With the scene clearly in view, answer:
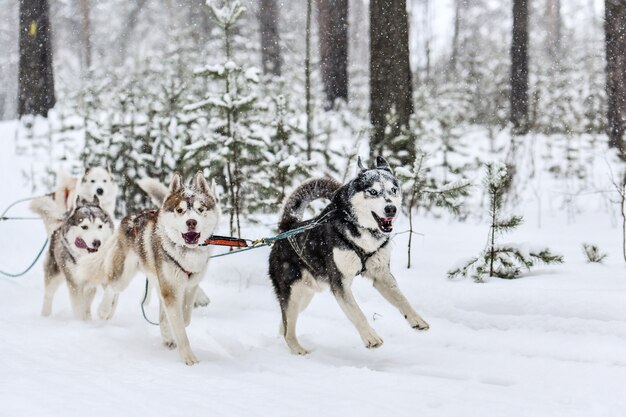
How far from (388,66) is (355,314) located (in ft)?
17.7

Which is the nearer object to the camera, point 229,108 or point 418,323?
point 418,323

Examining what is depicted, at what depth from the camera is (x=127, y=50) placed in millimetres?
36969

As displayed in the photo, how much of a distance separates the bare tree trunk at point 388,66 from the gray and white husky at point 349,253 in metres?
4.28

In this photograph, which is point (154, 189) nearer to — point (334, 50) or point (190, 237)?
point (190, 237)

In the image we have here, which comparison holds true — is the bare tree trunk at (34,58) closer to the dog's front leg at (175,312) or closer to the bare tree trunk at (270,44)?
the bare tree trunk at (270,44)

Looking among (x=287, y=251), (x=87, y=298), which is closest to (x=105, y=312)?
(x=87, y=298)

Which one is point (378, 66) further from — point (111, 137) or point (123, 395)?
point (123, 395)

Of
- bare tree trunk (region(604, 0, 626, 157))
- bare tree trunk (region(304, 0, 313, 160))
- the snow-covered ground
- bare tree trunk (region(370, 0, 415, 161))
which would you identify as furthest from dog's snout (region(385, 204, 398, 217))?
bare tree trunk (region(604, 0, 626, 157))

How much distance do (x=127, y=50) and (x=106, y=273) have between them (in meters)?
34.1

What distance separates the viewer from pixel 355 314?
4176 mm

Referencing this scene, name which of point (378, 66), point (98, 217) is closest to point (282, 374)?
point (98, 217)

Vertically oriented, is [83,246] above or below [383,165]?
below

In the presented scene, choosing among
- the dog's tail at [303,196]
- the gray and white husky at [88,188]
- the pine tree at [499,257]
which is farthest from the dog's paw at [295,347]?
the gray and white husky at [88,188]

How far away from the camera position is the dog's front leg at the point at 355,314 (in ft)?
13.3
